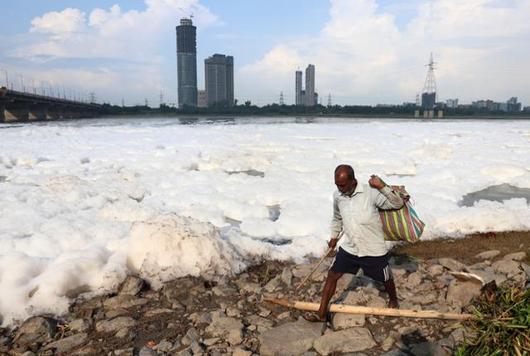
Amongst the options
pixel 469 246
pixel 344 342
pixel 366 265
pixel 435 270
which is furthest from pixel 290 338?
pixel 469 246

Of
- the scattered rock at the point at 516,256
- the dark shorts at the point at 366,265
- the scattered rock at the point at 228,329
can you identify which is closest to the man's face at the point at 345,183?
the dark shorts at the point at 366,265

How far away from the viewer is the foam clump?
421 cm

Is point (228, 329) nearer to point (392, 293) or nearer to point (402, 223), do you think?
point (392, 293)

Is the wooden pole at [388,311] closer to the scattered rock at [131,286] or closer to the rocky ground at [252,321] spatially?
the rocky ground at [252,321]

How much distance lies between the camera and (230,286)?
13.4 ft

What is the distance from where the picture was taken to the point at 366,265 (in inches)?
125

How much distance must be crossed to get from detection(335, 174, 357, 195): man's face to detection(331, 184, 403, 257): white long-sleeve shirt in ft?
0.16

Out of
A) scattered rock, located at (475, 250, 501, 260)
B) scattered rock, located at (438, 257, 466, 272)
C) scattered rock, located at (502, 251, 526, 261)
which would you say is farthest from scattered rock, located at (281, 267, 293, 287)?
scattered rock, located at (502, 251, 526, 261)

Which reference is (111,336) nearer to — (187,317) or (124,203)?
(187,317)

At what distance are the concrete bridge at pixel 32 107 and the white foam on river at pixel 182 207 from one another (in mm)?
30814

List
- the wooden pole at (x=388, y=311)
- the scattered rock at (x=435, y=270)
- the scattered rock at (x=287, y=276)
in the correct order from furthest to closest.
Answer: the scattered rock at (x=435, y=270)
the scattered rock at (x=287, y=276)
the wooden pole at (x=388, y=311)

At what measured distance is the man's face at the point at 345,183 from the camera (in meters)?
2.99

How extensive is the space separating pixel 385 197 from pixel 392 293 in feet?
2.56

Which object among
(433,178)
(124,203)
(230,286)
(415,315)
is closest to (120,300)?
(230,286)
